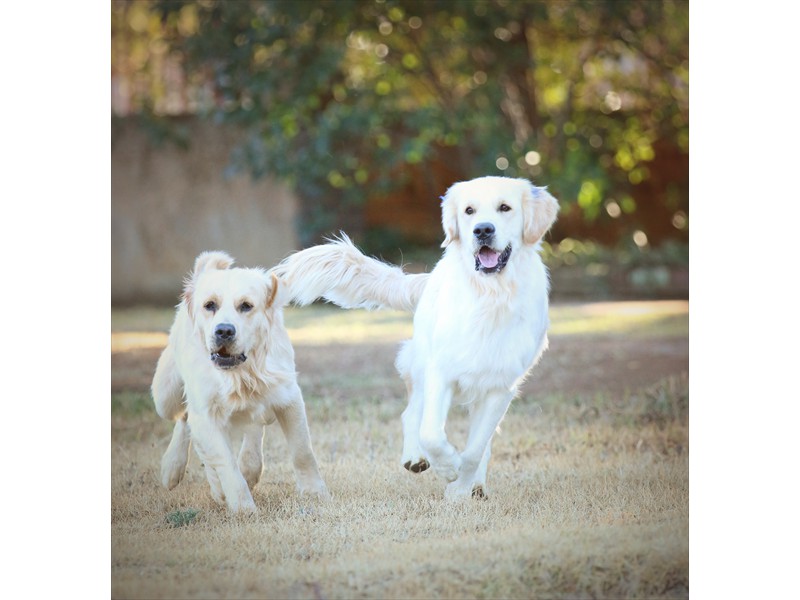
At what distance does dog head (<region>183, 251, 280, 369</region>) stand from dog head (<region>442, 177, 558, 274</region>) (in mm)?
681

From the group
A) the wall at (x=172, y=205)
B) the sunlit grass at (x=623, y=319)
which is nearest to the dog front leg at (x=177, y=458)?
the sunlit grass at (x=623, y=319)

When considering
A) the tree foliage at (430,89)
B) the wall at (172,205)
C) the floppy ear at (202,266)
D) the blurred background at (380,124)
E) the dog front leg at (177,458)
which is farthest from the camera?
the wall at (172,205)

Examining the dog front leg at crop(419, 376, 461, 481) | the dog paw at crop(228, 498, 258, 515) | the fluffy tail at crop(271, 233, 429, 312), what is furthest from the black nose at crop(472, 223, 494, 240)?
the dog paw at crop(228, 498, 258, 515)

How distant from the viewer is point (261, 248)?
10164mm

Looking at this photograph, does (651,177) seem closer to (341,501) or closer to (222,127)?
(222,127)

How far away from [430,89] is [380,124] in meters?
1.17

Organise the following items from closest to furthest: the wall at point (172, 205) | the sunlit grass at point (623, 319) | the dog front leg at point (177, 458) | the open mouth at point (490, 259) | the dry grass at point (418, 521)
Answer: the dry grass at point (418, 521) < the open mouth at point (490, 259) < the dog front leg at point (177, 458) < the sunlit grass at point (623, 319) < the wall at point (172, 205)

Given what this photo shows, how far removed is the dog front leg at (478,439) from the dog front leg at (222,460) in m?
0.72

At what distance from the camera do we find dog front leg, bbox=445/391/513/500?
11.6 ft

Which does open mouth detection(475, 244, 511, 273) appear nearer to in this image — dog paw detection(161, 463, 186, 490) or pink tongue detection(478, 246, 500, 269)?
pink tongue detection(478, 246, 500, 269)

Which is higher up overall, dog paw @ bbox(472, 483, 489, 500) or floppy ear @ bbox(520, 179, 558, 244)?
floppy ear @ bbox(520, 179, 558, 244)

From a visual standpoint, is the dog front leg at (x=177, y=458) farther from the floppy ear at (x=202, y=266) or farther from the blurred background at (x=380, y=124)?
the blurred background at (x=380, y=124)

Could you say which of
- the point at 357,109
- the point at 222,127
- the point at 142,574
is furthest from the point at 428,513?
the point at 222,127

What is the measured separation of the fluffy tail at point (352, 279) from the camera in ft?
12.8
